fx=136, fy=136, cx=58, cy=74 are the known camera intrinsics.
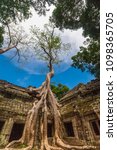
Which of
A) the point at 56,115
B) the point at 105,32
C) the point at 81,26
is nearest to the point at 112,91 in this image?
the point at 105,32

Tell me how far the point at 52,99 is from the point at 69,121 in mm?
1840

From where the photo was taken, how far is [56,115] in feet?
27.0

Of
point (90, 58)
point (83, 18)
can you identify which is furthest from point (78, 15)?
point (90, 58)

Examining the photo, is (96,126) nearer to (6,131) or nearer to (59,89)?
(6,131)

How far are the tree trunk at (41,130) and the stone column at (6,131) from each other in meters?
1.11

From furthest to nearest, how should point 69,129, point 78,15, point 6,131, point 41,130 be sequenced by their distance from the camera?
point 78,15 < point 69,129 < point 6,131 < point 41,130

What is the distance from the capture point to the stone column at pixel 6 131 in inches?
276

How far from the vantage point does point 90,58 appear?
14.9 metres

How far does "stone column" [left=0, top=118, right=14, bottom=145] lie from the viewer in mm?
7019

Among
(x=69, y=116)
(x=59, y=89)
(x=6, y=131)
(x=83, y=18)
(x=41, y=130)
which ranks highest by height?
(x=83, y=18)

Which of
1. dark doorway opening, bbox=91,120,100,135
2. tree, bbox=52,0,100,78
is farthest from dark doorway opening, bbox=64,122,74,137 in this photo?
tree, bbox=52,0,100,78

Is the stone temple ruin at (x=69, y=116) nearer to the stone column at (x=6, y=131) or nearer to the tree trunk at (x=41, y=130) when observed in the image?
the stone column at (x=6, y=131)

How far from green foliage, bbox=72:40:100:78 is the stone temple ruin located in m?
5.75

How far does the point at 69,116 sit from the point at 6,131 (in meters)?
4.00
